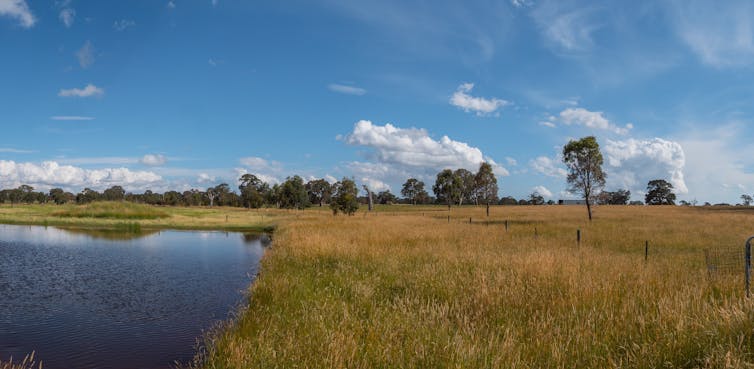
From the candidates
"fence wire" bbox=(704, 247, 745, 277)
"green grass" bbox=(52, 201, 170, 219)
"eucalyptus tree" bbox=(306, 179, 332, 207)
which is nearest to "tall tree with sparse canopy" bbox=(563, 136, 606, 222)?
"fence wire" bbox=(704, 247, 745, 277)

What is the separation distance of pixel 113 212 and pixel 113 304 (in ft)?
184

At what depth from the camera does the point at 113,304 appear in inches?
519

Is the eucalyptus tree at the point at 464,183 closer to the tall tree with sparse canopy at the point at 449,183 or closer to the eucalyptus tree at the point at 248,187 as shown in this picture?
the tall tree with sparse canopy at the point at 449,183

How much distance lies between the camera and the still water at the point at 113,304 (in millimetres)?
9258

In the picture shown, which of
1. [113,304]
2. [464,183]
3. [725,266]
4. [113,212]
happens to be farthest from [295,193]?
[725,266]

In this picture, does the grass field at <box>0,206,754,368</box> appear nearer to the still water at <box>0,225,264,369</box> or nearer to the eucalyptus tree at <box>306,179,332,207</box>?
the still water at <box>0,225,264,369</box>

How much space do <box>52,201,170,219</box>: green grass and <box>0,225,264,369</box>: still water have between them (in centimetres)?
3860

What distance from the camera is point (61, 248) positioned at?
2770cm

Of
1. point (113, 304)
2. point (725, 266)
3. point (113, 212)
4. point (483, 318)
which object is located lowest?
point (113, 304)

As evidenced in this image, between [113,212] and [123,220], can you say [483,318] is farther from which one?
[113,212]

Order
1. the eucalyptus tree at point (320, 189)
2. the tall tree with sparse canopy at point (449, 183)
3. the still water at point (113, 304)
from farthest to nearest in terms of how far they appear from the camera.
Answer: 1. the eucalyptus tree at point (320, 189)
2. the tall tree with sparse canopy at point (449, 183)
3. the still water at point (113, 304)

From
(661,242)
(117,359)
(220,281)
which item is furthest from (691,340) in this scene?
(661,242)

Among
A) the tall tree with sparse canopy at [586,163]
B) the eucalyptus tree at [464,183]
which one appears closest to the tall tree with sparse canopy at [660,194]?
the eucalyptus tree at [464,183]

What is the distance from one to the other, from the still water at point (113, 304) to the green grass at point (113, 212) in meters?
38.6
